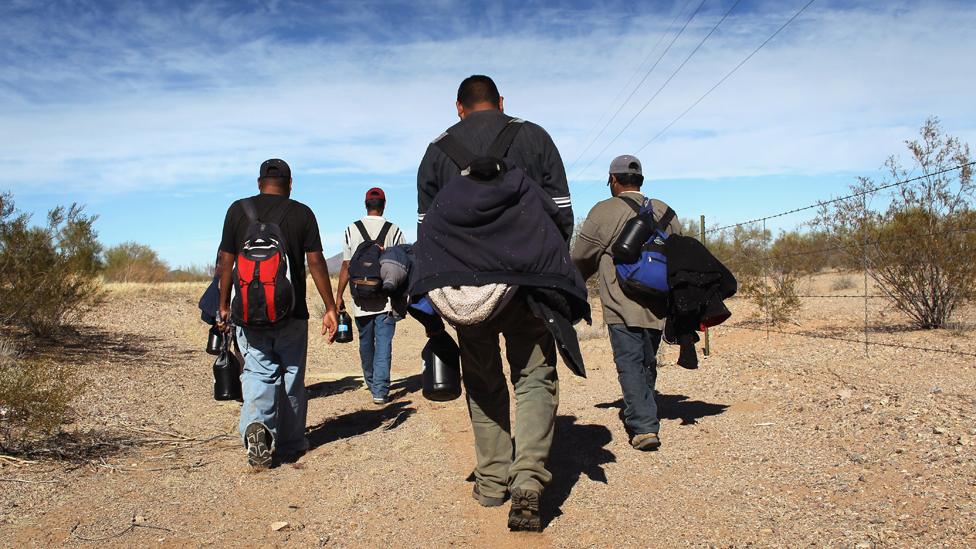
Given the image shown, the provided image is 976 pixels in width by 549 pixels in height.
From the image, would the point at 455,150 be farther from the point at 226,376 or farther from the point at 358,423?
the point at 358,423

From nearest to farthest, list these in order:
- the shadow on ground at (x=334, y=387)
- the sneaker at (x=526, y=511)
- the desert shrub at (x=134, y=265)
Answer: the sneaker at (x=526, y=511) < the shadow on ground at (x=334, y=387) < the desert shrub at (x=134, y=265)

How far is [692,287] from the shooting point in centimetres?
513

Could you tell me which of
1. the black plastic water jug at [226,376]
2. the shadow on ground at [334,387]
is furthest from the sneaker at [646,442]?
the shadow on ground at [334,387]

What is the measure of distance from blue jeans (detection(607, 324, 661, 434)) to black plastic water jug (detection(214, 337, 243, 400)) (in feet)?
8.68

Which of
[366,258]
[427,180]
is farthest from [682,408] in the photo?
[427,180]

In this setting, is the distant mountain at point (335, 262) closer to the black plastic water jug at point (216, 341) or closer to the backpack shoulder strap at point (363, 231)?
the backpack shoulder strap at point (363, 231)

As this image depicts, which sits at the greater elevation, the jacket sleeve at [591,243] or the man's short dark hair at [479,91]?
the man's short dark hair at [479,91]

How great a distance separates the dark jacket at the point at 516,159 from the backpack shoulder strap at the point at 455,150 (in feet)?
0.11

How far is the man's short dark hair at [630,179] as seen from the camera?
554 cm

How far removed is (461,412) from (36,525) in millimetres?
3513

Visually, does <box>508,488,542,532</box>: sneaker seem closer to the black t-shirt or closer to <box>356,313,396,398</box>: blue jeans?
the black t-shirt

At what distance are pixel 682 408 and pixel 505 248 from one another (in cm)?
354

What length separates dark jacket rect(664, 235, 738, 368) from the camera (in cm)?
511

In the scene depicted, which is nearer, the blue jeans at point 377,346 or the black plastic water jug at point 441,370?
the black plastic water jug at point 441,370
